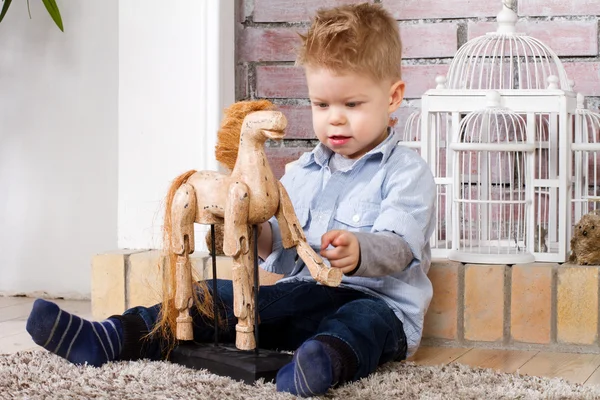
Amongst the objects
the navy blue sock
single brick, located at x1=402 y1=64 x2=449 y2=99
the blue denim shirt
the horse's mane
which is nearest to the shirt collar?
the blue denim shirt

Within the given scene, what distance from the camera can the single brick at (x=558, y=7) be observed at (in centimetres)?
190

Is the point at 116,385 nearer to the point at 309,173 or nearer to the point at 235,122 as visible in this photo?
the point at 235,122

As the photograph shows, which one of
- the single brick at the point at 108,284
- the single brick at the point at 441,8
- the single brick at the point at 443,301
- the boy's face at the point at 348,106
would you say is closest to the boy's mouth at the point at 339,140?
the boy's face at the point at 348,106

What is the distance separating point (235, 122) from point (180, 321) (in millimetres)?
310

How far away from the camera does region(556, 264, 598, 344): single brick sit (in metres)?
1.53

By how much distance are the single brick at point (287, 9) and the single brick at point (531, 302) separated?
2.71ft

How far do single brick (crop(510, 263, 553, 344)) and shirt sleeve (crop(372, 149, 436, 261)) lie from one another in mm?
233

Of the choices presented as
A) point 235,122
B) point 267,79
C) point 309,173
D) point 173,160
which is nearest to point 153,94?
point 173,160

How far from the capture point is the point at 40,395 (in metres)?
1.14

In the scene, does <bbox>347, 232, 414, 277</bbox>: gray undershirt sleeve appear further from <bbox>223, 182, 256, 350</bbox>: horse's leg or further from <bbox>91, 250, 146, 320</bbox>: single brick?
<bbox>91, 250, 146, 320</bbox>: single brick

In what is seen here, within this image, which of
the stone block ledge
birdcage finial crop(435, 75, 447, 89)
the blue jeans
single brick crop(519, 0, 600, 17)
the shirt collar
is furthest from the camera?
single brick crop(519, 0, 600, 17)

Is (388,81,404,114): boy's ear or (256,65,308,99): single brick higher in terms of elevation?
(256,65,308,99): single brick

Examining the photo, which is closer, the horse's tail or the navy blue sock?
the navy blue sock

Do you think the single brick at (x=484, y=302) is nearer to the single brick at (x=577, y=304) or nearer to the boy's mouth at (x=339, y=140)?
the single brick at (x=577, y=304)
